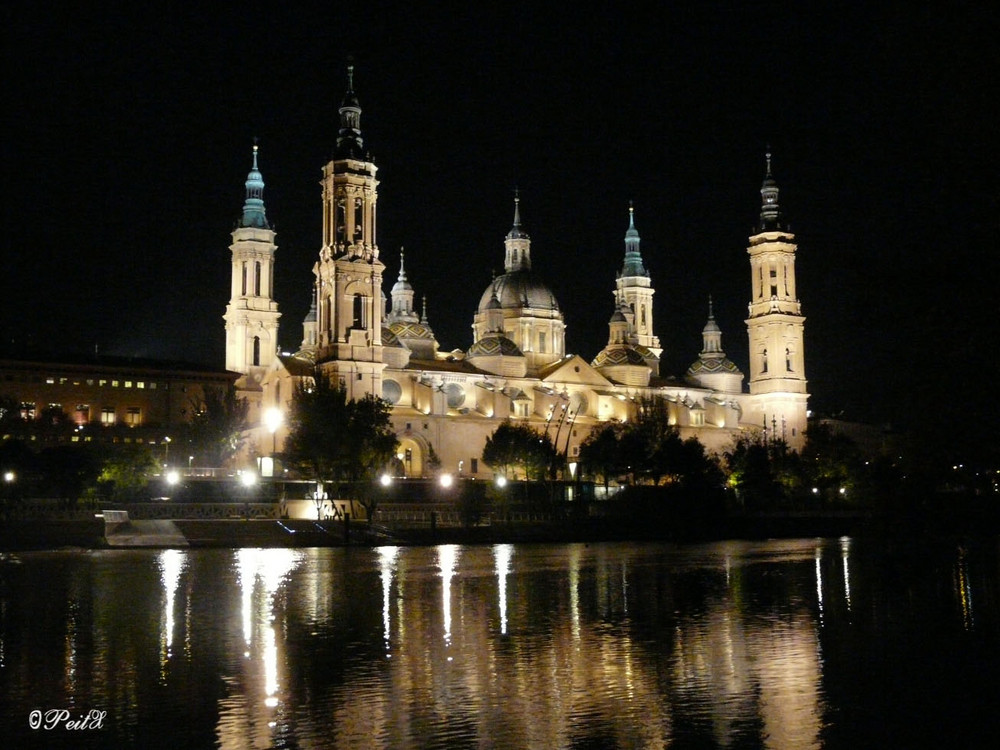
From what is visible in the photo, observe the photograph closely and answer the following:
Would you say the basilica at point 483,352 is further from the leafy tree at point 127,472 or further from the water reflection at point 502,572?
the water reflection at point 502,572

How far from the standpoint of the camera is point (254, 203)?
96.6 m

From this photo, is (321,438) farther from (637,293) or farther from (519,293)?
(637,293)

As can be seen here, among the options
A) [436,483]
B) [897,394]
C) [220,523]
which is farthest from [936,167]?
[436,483]

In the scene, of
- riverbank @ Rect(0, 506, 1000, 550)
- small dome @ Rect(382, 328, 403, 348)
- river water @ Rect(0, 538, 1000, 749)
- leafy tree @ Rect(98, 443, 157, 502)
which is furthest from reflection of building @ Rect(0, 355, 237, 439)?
river water @ Rect(0, 538, 1000, 749)

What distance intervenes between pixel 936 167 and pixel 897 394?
2989 millimetres

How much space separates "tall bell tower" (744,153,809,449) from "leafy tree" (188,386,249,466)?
47560mm

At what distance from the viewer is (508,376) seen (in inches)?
3836

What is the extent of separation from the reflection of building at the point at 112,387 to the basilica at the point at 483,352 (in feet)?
12.6

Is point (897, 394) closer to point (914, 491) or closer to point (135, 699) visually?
point (914, 491)

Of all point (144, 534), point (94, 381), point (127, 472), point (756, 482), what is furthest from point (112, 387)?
point (756, 482)

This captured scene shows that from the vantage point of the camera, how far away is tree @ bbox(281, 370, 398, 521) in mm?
69000

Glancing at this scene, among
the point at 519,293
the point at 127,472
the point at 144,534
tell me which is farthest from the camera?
the point at 519,293

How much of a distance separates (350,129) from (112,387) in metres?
26.5

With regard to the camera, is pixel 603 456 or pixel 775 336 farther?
pixel 775 336
